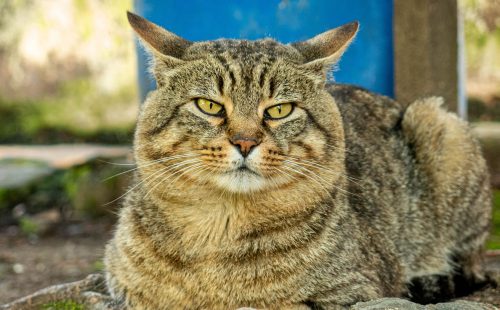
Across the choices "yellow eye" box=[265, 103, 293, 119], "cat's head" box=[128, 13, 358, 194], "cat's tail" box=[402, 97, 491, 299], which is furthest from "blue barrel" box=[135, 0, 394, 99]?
"yellow eye" box=[265, 103, 293, 119]

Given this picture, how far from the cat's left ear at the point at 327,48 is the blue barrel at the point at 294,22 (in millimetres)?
1509

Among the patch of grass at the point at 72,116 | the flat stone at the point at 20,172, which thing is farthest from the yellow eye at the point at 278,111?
the patch of grass at the point at 72,116

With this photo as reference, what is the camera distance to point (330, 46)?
4.05 metres

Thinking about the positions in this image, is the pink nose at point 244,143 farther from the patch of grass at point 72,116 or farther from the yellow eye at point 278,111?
the patch of grass at point 72,116

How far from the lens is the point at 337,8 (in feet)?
19.1

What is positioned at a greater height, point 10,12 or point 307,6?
point 10,12

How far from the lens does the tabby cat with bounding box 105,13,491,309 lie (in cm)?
368

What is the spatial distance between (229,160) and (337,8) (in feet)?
8.49

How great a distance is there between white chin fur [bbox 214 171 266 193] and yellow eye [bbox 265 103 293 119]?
0.30 metres

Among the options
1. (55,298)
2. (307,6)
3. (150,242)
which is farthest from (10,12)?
(150,242)

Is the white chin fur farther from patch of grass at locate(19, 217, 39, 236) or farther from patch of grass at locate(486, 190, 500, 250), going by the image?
patch of grass at locate(19, 217, 39, 236)

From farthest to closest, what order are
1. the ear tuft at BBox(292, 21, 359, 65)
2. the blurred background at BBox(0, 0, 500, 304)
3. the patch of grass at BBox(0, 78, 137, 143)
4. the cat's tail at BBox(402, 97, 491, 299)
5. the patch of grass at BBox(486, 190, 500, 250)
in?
the patch of grass at BBox(0, 78, 137, 143) → the patch of grass at BBox(486, 190, 500, 250) → the blurred background at BBox(0, 0, 500, 304) → the cat's tail at BBox(402, 97, 491, 299) → the ear tuft at BBox(292, 21, 359, 65)

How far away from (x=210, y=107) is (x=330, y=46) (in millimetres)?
715

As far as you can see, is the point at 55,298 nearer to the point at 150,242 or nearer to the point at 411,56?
the point at 150,242
